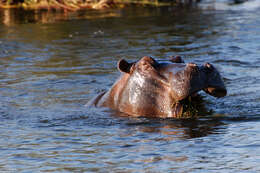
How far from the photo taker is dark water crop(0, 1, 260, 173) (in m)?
4.96

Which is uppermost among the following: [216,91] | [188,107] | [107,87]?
[216,91]

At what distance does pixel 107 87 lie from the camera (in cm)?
920

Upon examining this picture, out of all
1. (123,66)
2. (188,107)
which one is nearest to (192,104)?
(188,107)

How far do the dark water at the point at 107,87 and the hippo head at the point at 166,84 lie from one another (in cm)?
19

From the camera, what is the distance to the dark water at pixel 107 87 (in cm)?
496

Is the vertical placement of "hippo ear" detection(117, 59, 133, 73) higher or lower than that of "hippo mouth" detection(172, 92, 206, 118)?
higher

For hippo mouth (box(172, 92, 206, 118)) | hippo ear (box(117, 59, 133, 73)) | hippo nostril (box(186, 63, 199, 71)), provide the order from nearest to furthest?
hippo nostril (box(186, 63, 199, 71)) → hippo mouth (box(172, 92, 206, 118)) → hippo ear (box(117, 59, 133, 73))

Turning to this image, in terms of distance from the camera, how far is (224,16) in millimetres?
17797

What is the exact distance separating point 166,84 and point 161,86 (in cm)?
8

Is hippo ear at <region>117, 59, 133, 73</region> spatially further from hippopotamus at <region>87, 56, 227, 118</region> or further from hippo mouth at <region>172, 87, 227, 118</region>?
hippo mouth at <region>172, 87, 227, 118</region>

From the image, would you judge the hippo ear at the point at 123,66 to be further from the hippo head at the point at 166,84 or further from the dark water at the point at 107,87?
the dark water at the point at 107,87

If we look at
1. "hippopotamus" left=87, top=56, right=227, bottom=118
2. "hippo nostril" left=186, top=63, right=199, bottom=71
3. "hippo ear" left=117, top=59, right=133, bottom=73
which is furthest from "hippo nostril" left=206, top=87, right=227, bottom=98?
"hippo ear" left=117, top=59, right=133, bottom=73

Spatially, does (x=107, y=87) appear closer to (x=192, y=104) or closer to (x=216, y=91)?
(x=192, y=104)

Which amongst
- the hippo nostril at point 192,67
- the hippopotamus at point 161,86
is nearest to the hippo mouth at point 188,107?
the hippopotamus at point 161,86
